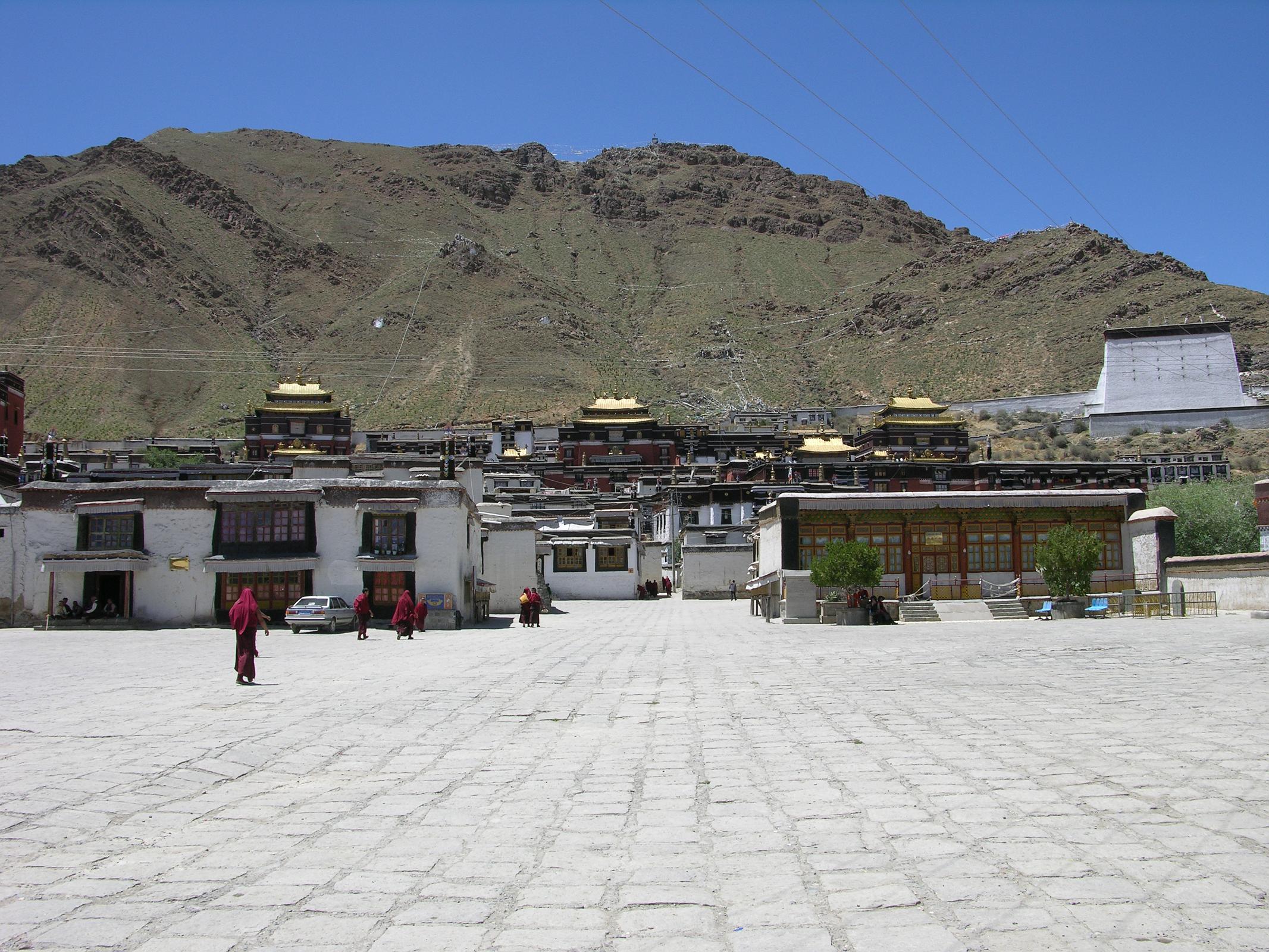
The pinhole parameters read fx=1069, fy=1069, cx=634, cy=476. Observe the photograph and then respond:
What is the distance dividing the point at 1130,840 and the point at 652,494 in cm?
7332

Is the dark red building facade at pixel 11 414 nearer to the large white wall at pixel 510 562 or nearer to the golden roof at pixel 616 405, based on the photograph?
the large white wall at pixel 510 562

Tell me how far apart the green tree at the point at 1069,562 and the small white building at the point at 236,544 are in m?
16.4

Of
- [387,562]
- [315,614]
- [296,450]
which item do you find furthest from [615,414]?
[315,614]

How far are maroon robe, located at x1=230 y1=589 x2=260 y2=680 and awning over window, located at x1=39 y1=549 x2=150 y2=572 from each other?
17.7 m

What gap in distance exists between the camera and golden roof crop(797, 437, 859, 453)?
288 ft

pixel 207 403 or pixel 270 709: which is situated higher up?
pixel 207 403

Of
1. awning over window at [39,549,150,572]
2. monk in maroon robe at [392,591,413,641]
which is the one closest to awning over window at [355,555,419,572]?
monk in maroon robe at [392,591,413,641]

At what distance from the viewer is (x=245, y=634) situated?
43.4ft

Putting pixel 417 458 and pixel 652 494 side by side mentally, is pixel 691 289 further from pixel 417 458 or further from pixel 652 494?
pixel 417 458

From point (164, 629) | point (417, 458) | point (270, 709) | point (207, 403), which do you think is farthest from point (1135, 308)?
point (270, 709)

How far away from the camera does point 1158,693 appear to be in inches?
433

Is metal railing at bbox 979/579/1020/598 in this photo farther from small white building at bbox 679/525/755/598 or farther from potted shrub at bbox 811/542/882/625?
small white building at bbox 679/525/755/598

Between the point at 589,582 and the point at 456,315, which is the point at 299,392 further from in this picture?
the point at 589,582

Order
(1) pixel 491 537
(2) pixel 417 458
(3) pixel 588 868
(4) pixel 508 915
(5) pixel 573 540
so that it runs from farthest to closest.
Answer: (2) pixel 417 458 → (5) pixel 573 540 → (1) pixel 491 537 → (3) pixel 588 868 → (4) pixel 508 915
